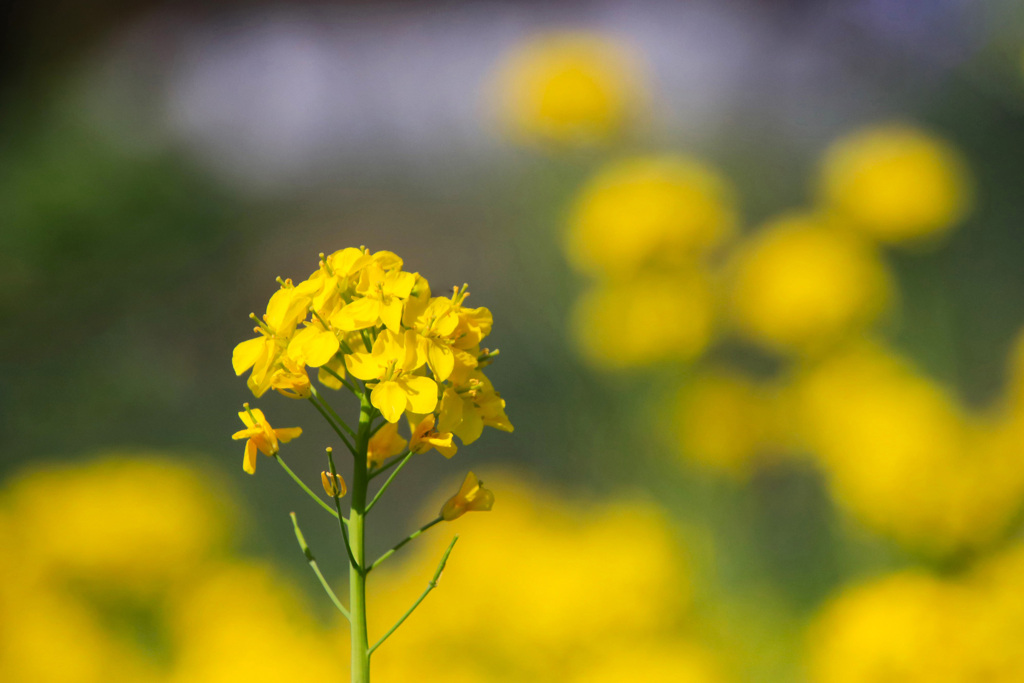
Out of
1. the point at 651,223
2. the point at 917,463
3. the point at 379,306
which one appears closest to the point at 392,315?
the point at 379,306

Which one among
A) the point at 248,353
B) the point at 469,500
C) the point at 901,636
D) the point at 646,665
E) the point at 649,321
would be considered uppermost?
the point at 248,353

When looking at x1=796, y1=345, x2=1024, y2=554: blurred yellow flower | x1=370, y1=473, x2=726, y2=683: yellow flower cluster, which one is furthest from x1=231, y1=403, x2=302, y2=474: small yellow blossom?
x1=796, y1=345, x2=1024, y2=554: blurred yellow flower

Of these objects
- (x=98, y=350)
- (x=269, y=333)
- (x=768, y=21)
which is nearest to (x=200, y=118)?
(x=98, y=350)

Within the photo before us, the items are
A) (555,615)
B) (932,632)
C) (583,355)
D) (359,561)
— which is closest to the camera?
(359,561)

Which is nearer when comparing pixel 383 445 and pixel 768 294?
pixel 383 445

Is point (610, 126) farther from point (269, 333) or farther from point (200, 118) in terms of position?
point (200, 118)

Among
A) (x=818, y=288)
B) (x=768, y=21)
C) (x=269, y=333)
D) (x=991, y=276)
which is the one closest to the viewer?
(x=269, y=333)

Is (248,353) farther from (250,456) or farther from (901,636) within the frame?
(901,636)

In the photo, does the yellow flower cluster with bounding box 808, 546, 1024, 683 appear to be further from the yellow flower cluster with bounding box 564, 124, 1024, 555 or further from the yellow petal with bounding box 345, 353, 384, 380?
the yellow petal with bounding box 345, 353, 384, 380
